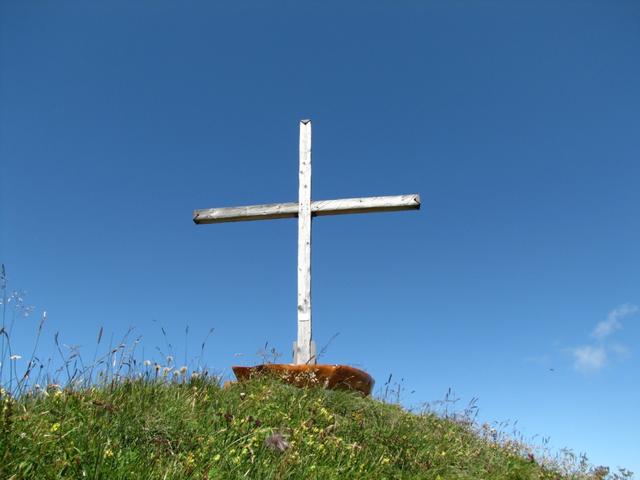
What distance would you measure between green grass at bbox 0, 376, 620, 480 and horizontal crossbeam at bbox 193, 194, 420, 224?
3.07 m

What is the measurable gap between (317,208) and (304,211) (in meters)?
0.22

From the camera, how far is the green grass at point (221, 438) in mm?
3586

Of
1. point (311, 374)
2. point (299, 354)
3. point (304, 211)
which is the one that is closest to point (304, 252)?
point (304, 211)

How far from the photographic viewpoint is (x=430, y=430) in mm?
7242

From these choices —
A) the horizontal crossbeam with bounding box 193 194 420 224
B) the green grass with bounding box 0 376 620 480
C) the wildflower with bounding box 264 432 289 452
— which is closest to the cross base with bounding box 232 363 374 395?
the green grass with bounding box 0 376 620 480

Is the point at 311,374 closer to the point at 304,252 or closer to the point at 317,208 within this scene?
the point at 304,252

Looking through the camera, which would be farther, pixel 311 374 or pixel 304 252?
pixel 304 252

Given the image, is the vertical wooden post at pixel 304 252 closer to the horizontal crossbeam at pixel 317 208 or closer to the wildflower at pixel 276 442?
the horizontal crossbeam at pixel 317 208

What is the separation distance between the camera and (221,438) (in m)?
4.59

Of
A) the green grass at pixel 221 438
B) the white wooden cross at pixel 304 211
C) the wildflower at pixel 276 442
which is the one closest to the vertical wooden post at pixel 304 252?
the white wooden cross at pixel 304 211

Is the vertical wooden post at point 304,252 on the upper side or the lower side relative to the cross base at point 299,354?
upper

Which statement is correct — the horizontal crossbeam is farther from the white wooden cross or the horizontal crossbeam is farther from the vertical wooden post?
the vertical wooden post

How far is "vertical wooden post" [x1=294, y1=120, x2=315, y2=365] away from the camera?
335 inches

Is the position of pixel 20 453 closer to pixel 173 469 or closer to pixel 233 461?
pixel 173 469
